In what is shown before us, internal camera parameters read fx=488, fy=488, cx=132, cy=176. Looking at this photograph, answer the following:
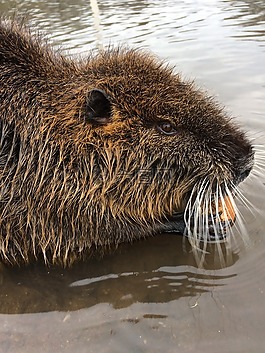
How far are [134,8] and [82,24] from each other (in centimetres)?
160

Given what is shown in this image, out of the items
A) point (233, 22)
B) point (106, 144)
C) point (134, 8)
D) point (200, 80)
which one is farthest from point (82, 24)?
point (106, 144)

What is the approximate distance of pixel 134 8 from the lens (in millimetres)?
8844

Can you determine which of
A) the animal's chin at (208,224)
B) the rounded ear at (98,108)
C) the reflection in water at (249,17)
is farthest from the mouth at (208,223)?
the reflection in water at (249,17)

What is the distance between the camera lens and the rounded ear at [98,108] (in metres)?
2.30

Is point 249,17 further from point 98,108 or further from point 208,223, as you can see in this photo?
point 98,108

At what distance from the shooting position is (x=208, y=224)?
2609mm

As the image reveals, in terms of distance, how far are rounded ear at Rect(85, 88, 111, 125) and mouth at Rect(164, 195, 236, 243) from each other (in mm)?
641

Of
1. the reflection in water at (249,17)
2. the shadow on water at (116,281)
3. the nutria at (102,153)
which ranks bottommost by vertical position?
the reflection in water at (249,17)

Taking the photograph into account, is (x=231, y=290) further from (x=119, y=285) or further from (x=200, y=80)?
(x=200, y=80)

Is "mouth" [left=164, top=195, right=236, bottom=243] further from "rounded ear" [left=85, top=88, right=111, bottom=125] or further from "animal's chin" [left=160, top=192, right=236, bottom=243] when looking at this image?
"rounded ear" [left=85, top=88, right=111, bottom=125]

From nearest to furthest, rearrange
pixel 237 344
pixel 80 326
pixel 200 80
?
pixel 237 344, pixel 80 326, pixel 200 80

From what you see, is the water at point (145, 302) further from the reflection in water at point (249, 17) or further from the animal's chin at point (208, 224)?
the reflection in water at point (249, 17)

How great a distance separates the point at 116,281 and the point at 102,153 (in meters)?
0.66

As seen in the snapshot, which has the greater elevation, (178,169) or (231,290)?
(178,169)
